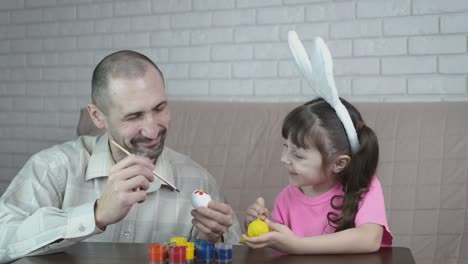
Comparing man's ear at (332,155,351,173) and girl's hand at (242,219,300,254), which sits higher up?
man's ear at (332,155,351,173)

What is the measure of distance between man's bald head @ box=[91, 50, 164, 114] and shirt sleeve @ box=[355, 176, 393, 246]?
749mm

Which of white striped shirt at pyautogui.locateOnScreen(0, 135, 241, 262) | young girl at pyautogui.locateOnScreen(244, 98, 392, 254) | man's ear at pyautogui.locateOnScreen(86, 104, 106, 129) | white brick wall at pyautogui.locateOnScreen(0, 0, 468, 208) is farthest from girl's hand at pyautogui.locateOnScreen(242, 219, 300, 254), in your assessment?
white brick wall at pyautogui.locateOnScreen(0, 0, 468, 208)

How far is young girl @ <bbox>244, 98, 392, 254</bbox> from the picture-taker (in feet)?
5.58

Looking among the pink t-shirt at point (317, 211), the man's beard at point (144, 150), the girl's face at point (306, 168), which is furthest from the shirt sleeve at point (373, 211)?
the man's beard at point (144, 150)

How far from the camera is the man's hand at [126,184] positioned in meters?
1.52

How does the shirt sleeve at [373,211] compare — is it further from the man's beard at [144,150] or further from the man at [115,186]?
the man's beard at [144,150]

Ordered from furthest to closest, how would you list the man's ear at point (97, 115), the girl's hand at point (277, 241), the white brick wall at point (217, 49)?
the white brick wall at point (217, 49)
the man's ear at point (97, 115)
the girl's hand at point (277, 241)

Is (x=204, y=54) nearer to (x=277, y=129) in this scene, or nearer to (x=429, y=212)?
(x=277, y=129)

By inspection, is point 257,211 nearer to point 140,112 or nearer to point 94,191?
point 140,112

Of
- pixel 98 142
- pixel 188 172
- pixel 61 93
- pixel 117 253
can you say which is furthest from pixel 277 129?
pixel 61 93

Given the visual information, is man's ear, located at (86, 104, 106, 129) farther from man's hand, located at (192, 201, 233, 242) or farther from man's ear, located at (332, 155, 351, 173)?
man's ear, located at (332, 155, 351, 173)

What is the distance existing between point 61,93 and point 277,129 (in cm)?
Answer: 153

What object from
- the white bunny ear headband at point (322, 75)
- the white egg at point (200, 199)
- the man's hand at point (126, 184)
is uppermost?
the white bunny ear headband at point (322, 75)

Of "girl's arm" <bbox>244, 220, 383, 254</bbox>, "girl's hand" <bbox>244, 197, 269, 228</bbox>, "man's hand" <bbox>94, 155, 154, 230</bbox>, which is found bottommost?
"girl's arm" <bbox>244, 220, 383, 254</bbox>
